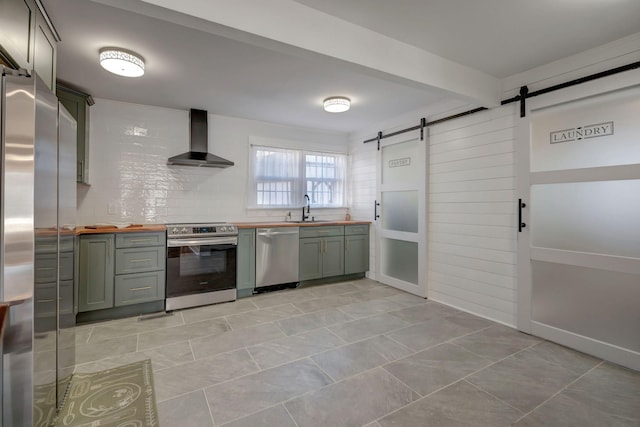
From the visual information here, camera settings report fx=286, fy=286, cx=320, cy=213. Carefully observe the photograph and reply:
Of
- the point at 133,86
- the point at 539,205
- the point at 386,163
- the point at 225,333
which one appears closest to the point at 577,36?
the point at 539,205

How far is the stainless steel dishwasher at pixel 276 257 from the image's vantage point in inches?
157

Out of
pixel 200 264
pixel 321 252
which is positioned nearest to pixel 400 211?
pixel 321 252

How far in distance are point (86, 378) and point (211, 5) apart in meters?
2.60

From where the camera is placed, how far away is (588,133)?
245 centimetres

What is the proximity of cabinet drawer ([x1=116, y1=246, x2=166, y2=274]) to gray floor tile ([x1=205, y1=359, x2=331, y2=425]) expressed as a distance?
74.2 inches

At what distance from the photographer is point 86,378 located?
79.7 inches

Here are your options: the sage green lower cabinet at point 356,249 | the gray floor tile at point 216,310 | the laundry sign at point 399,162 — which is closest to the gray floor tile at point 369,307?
the sage green lower cabinet at point 356,249

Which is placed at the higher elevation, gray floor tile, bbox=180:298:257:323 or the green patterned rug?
gray floor tile, bbox=180:298:257:323

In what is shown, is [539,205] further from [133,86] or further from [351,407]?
[133,86]

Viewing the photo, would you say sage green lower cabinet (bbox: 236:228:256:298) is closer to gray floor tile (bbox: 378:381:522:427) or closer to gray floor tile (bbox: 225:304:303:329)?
gray floor tile (bbox: 225:304:303:329)

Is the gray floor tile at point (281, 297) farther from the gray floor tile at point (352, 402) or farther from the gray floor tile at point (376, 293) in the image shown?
the gray floor tile at point (352, 402)

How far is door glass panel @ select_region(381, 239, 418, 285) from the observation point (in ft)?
13.3

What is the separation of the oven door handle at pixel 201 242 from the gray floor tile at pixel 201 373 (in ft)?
4.99

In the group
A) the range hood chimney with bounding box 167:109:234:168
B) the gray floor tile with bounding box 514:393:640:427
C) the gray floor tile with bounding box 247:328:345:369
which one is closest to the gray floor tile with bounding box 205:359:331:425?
the gray floor tile with bounding box 247:328:345:369
